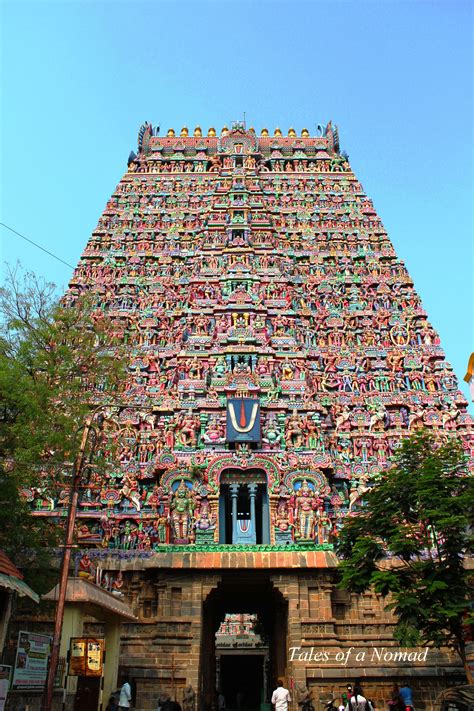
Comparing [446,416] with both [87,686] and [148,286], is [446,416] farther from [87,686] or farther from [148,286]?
[87,686]

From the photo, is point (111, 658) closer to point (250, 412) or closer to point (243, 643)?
point (250, 412)

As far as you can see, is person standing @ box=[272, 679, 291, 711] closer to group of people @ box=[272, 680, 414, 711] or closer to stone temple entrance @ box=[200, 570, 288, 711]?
group of people @ box=[272, 680, 414, 711]

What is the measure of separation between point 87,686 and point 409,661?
10.0 metres

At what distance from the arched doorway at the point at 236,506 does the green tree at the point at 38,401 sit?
661 centimetres

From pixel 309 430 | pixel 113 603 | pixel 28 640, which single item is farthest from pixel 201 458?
pixel 28 640

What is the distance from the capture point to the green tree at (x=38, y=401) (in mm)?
13992

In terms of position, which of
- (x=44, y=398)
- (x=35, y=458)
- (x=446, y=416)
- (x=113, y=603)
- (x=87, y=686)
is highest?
(x=446, y=416)

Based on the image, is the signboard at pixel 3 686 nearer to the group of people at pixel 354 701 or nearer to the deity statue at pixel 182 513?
the group of people at pixel 354 701

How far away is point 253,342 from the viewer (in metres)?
26.0

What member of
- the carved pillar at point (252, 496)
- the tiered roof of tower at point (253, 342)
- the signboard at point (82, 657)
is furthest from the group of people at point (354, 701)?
the carved pillar at point (252, 496)

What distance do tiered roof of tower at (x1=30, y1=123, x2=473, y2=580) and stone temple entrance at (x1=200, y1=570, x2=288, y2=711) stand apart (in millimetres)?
1904

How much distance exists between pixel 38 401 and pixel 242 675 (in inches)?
1085

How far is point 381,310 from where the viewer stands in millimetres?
28891

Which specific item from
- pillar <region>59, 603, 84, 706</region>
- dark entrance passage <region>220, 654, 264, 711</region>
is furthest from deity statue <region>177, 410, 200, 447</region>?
dark entrance passage <region>220, 654, 264, 711</region>
